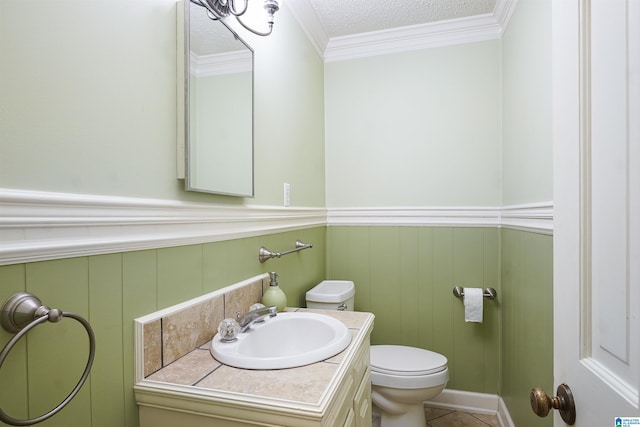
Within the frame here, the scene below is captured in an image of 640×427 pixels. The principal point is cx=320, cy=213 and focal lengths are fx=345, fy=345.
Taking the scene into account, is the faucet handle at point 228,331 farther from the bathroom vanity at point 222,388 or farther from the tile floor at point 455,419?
the tile floor at point 455,419

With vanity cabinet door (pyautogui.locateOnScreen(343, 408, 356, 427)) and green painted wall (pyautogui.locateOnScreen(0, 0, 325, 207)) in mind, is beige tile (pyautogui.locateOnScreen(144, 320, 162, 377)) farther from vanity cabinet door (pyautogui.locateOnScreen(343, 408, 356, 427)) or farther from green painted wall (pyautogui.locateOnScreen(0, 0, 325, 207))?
vanity cabinet door (pyautogui.locateOnScreen(343, 408, 356, 427))

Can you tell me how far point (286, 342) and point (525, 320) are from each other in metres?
1.11

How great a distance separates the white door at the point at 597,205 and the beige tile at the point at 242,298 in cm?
96

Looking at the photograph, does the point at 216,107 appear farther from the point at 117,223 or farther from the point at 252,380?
the point at 252,380

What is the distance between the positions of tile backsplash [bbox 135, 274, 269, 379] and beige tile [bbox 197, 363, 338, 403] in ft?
0.51

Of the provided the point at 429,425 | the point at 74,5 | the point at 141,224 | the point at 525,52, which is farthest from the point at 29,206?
the point at 429,425

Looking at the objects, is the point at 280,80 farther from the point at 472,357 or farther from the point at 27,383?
the point at 472,357

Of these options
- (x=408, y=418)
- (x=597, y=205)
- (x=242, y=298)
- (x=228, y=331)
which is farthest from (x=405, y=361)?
(x=597, y=205)

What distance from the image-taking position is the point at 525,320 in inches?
62.4

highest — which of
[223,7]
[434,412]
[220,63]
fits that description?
[223,7]

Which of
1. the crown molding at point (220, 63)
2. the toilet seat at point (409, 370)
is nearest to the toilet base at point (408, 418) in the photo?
the toilet seat at point (409, 370)

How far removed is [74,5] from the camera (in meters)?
0.70

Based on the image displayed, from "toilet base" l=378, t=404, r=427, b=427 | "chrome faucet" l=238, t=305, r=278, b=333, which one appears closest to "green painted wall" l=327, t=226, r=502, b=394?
"toilet base" l=378, t=404, r=427, b=427

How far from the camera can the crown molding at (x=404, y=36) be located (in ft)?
6.73
